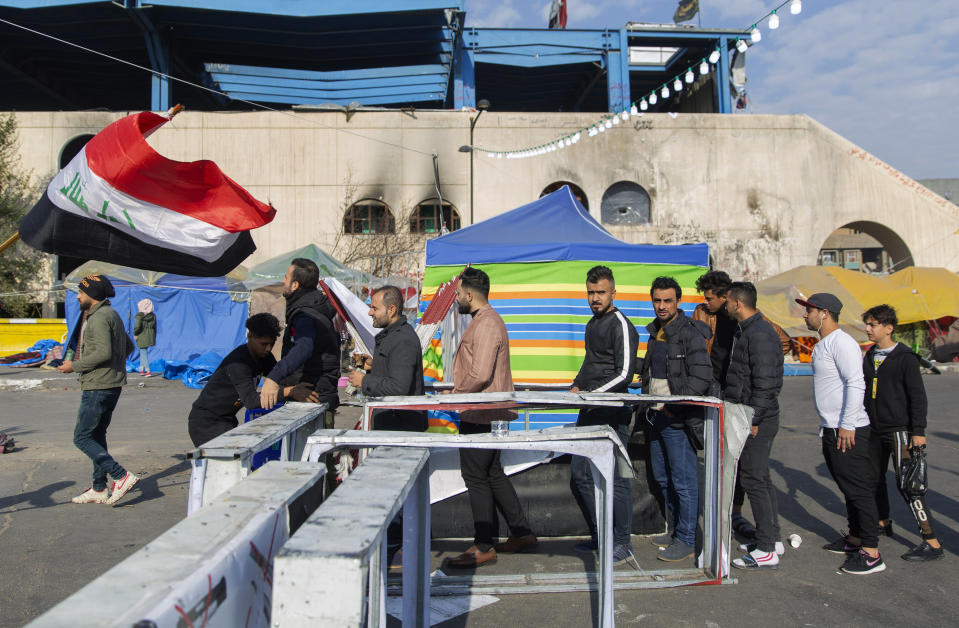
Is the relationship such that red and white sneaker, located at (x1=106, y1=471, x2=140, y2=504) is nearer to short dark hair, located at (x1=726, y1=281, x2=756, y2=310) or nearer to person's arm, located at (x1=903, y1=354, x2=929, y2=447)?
short dark hair, located at (x1=726, y1=281, x2=756, y2=310)

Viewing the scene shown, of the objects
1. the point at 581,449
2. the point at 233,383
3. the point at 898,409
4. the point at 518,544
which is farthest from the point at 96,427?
the point at 898,409

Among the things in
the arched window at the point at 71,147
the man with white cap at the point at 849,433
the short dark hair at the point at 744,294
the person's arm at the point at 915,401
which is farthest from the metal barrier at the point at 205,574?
the arched window at the point at 71,147

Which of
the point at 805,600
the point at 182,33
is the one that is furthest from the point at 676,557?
the point at 182,33

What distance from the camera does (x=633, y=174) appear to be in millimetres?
27016

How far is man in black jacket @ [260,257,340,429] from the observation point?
176 inches

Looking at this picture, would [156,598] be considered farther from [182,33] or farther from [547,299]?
[182,33]

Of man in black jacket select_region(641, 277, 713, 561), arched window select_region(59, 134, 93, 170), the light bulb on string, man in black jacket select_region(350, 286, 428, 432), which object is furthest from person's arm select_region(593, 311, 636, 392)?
arched window select_region(59, 134, 93, 170)

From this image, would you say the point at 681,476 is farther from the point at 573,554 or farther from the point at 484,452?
the point at 484,452

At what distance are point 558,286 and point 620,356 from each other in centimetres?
352

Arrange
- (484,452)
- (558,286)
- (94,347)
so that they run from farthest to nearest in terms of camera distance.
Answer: (558,286), (94,347), (484,452)

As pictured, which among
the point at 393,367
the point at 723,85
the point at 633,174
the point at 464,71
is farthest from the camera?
the point at 723,85

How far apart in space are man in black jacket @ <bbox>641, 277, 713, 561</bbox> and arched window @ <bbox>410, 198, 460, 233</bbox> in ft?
71.5

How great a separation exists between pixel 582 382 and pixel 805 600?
1.94m

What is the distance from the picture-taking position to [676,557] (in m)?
4.60
